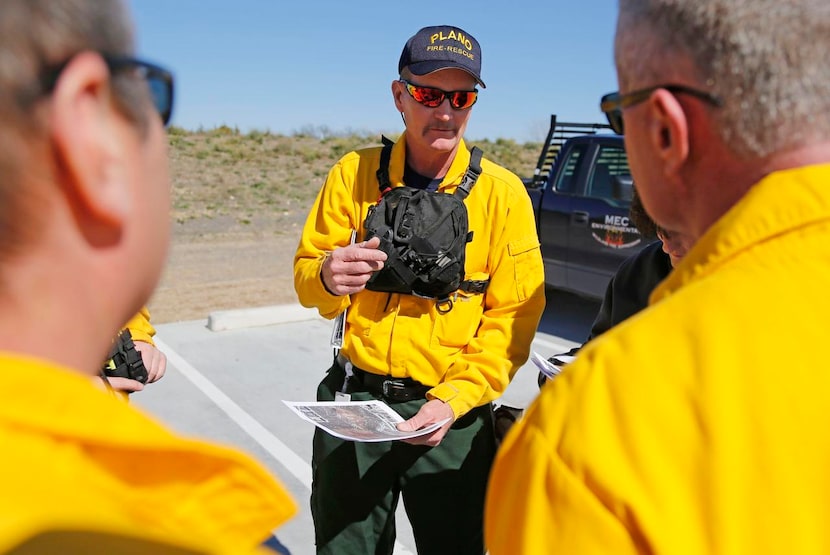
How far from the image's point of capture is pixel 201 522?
75 centimetres

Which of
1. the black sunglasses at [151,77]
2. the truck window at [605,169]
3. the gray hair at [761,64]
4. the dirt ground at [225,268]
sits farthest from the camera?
the dirt ground at [225,268]

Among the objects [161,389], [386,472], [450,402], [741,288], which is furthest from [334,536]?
[161,389]

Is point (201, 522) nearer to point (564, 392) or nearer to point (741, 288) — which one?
point (564, 392)

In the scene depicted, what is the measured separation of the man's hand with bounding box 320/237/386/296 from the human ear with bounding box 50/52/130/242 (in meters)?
1.60

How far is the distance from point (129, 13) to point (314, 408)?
1.86 m

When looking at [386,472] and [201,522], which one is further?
[386,472]

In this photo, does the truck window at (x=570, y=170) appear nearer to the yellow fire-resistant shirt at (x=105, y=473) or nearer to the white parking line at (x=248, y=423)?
the white parking line at (x=248, y=423)

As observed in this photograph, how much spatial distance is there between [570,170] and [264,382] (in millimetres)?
4193

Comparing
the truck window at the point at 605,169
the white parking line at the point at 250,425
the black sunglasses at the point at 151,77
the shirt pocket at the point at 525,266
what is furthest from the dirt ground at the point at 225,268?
the black sunglasses at the point at 151,77

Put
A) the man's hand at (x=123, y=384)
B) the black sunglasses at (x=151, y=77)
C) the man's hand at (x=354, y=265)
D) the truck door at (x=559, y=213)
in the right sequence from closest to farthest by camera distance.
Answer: the black sunglasses at (x=151, y=77)
the man's hand at (x=354, y=265)
the man's hand at (x=123, y=384)
the truck door at (x=559, y=213)

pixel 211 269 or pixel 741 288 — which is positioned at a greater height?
pixel 741 288

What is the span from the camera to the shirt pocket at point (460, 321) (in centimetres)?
252

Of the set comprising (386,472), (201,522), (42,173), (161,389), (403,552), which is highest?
(42,173)

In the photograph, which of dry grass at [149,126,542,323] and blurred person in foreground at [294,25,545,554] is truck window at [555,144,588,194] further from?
blurred person in foreground at [294,25,545,554]
